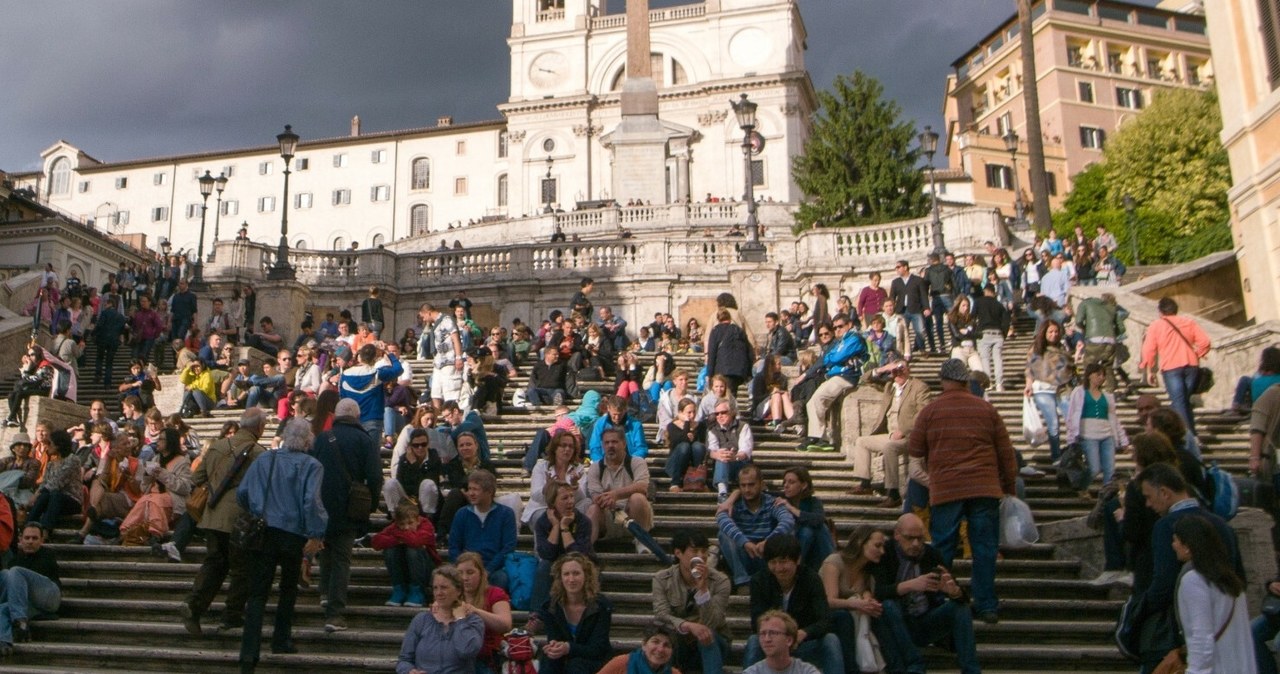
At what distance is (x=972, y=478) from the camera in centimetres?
825

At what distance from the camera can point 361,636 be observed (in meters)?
8.61

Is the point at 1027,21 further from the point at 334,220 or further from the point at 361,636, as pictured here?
the point at 334,220

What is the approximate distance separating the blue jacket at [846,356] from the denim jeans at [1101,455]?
328 centimetres

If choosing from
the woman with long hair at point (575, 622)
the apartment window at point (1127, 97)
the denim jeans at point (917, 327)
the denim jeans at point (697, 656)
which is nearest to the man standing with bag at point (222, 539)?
the woman with long hair at point (575, 622)

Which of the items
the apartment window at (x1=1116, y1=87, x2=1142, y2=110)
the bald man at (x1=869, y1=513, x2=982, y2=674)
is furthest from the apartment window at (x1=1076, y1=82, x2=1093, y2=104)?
the bald man at (x1=869, y1=513, x2=982, y2=674)

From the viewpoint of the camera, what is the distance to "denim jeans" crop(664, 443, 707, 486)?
12055mm

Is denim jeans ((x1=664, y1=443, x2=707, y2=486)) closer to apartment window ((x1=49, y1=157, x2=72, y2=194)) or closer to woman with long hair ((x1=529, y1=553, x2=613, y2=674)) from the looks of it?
woman with long hair ((x1=529, y1=553, x2=613, y2=674))

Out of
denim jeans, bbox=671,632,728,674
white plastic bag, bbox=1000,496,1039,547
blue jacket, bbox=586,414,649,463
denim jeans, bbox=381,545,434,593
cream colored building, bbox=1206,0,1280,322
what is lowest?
denim jeans, bbox=671,632,728,674

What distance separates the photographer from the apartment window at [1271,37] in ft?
65.1

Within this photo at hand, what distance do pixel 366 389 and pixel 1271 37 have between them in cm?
1683

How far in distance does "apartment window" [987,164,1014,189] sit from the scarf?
6370 cm

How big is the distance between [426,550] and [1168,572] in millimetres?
5514

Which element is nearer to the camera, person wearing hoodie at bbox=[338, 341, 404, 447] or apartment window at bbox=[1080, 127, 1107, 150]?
person wearing hoodie at bbox=[338, 341, 404, 447]

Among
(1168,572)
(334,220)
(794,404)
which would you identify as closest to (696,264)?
(794,404)
